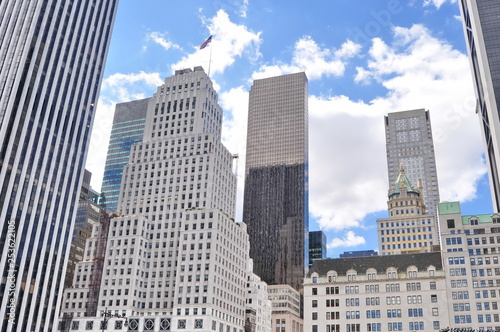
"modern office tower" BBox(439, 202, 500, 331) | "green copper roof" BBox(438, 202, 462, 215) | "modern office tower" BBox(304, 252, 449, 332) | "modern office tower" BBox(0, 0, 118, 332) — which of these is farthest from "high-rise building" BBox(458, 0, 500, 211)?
"modern office tower" BBox(0, 0, 118, 332)

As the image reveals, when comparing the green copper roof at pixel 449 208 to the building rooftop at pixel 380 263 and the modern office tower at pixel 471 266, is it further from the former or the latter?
the building rooftop at pixel 380 263

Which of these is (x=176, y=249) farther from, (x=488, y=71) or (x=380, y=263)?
(x=488, y=71)

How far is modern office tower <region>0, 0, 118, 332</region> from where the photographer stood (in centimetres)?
11962

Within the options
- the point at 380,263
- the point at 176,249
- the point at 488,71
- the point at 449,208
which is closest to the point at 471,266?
the point at 449,208

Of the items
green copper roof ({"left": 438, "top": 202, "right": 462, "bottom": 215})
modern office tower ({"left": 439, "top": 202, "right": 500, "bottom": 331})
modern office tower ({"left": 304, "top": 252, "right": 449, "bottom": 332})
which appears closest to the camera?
modern office tower ({"left": 439, "top": 202, "right": 500, "bottom": 331})

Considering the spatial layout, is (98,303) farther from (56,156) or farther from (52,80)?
(52,80)

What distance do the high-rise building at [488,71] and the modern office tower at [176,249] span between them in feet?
309

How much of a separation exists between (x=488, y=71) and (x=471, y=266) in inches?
2845

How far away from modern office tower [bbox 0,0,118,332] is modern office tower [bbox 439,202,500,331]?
10522 centimetres

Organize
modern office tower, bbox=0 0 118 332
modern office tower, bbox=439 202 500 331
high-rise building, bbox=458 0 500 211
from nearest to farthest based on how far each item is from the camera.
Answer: modern office tower, bbox=0 0 118 332
modern office tower, bbox=439 202 500 331
high-rise building, bbox=458 0 500 211

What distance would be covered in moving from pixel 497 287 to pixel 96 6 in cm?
14129

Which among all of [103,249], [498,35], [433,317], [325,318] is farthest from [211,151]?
[498,35]

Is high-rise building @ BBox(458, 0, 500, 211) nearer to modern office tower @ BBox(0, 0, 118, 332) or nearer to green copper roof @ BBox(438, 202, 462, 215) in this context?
green copper roof @ BBox(438, 202, 462, 215)

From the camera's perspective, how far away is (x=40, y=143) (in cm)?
13088
